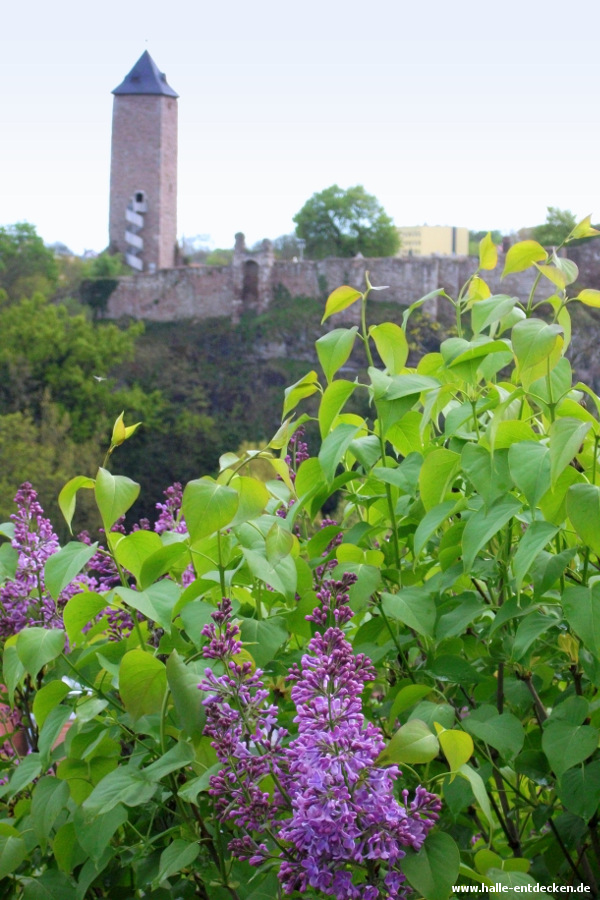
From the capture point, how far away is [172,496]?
110 cm

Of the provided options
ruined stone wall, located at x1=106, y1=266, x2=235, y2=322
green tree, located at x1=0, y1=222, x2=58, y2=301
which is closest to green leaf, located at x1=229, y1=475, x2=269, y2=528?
ruined stone wall, located at x1=106, y1=266, x2=235, y2=322

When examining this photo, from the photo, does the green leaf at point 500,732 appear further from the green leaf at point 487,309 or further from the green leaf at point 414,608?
the green leaf at point 487,309

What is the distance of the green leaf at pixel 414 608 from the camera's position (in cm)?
70

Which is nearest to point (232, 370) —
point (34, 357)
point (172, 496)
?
point (34, 357)

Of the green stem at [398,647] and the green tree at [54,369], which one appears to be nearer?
the green stem at [398,647]

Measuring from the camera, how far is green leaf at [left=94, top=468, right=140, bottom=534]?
28.6 inches

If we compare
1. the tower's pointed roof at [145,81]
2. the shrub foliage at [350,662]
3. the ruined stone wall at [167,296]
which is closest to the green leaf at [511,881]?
the shrub foliage at [350,662]

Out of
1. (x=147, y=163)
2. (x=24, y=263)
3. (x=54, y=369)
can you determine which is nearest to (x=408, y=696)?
(x=54, y=369)

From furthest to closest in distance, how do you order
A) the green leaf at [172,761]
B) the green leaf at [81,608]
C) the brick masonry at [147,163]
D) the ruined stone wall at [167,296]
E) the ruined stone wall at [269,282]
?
the brick masonry at [147,163], the ruined stone wall at [167,296], the ruined stone wall at [269,282], the green leaf at [81,608], the green leaf at [172,761]

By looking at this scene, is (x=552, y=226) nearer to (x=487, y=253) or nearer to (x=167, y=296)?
(x=167, y=296)

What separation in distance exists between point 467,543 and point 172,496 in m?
0.49

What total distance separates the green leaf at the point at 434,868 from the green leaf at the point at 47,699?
12.1 inches

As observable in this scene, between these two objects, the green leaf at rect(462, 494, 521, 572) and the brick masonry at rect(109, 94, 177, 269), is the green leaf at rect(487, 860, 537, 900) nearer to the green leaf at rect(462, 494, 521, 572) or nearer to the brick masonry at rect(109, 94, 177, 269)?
the green leaf at rect(462, 494, 521, 572)

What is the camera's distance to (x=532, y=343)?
665 mm
